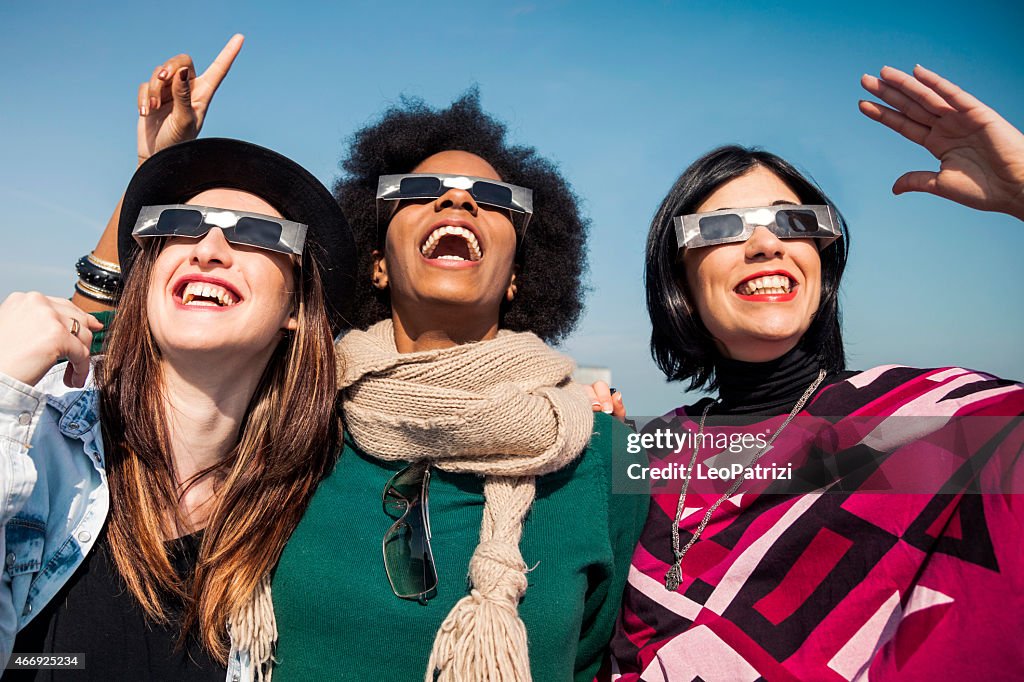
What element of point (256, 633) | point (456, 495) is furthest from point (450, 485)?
point (256, 633)

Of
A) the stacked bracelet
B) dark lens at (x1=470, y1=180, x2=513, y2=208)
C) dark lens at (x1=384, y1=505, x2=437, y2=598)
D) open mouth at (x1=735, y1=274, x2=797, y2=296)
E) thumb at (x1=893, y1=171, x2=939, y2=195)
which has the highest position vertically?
dark lens at (x1=470, y1=180, x2=513, y2=208)

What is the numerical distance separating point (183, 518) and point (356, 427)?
26.4 inches

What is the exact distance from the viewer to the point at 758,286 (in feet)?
9.36

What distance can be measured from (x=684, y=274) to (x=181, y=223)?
2.11m

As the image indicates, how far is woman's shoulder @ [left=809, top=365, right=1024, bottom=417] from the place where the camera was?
2172mm

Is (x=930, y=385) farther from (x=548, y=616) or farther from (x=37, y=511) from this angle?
(x=37, y=511)

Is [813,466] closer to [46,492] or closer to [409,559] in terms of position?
[409,559]

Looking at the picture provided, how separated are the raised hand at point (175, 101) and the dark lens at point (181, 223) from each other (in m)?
0.50

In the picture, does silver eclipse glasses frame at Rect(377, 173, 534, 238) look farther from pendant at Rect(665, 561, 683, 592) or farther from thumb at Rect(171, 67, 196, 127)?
pendant at Rect(665, 561, 683, 592)

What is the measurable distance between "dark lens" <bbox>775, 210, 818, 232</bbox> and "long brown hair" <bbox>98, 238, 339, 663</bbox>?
1.89 meters

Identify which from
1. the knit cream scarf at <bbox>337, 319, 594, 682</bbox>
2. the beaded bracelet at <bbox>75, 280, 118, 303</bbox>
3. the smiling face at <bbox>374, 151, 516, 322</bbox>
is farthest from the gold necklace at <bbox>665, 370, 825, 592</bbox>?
the beaded bracelet at <bbox>75, 280, 118, 303</bbox>

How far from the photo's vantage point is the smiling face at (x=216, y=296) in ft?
7.78

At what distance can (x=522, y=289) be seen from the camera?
13.1 feet

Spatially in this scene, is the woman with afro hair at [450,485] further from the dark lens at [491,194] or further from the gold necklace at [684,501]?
the gold necklace at [684,501]
